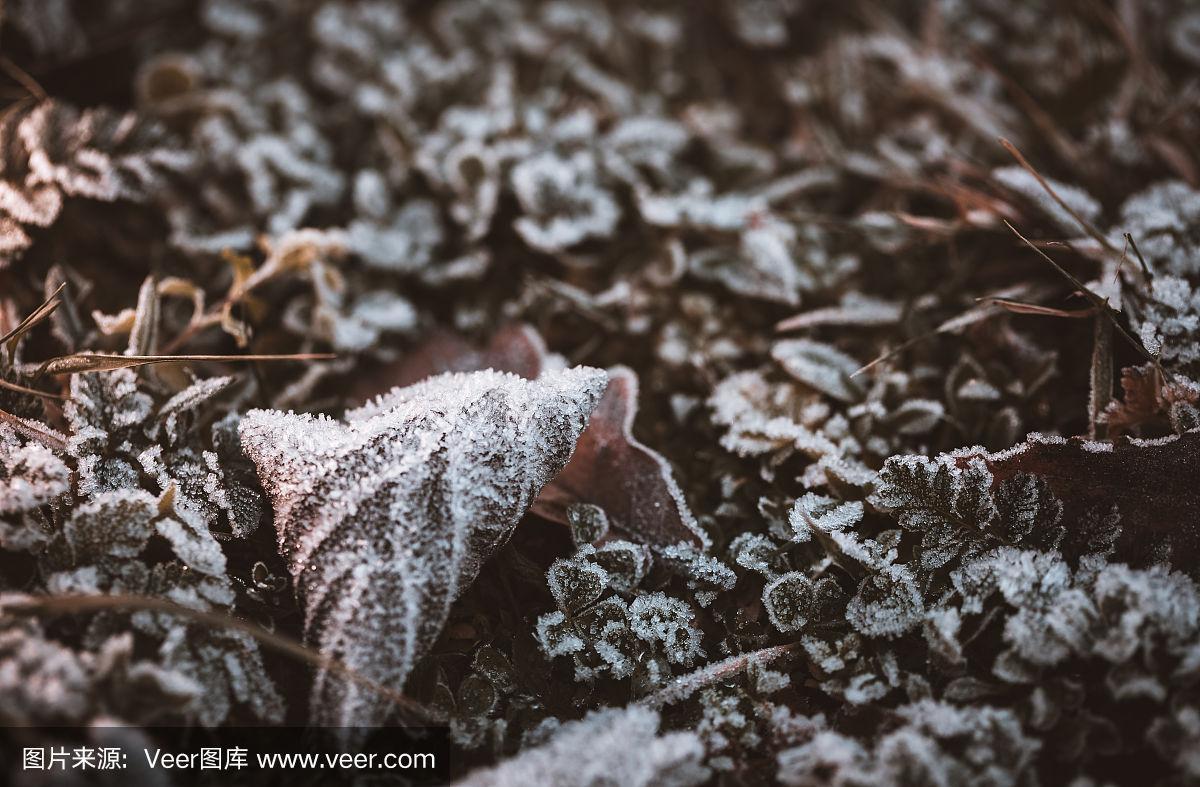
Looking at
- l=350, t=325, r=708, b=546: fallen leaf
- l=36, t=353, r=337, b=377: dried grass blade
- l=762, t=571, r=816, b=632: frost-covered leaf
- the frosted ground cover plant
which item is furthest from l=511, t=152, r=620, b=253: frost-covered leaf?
l=762, t=571, r=816, b=632: frost-covered leaf

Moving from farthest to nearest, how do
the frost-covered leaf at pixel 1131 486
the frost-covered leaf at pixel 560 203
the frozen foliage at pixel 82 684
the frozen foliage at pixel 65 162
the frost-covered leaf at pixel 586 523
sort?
the frost-covered leaf at pixel 560 203 < the frozen foliage at pixel 65 162 < the frost-covered leaf at pixel 586 523 < the frost-covered leaf at pixel 1131 486 < the frozen foliage at pixel 82 684

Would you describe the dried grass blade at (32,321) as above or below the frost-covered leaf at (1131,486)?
above

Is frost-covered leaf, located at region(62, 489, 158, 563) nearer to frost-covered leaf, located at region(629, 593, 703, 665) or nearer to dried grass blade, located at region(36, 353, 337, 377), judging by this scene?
dried grass blade, located at region(36, 353, 337, 377)

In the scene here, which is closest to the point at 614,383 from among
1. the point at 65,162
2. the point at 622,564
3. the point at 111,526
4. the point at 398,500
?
the point at 622,564

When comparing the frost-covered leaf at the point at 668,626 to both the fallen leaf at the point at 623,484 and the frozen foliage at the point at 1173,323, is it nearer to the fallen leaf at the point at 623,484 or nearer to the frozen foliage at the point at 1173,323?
the fallen leaf at the point at 623,484

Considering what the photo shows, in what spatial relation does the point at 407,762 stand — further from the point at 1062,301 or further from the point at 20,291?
the point at 1062,301

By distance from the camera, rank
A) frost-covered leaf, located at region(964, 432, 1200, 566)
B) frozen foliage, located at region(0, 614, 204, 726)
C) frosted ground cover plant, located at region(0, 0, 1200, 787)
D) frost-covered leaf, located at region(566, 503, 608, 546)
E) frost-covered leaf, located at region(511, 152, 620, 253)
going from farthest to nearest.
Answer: frost-covered leaf, located at region(511, 152, 620, 253), frost-covered leaf, located at region(566, 503, 608, 546), frost-covered leaf, located at region(964, 432, 1200, 566), frosted ground cover plant, located at region(0, 0, 1200, 787), frozen foliage, located at region(0, 614, 204, 726)

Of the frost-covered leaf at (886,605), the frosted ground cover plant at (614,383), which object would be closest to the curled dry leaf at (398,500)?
the frosted ground cover plant at (614,383)

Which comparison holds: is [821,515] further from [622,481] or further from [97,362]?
[97,362]
